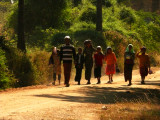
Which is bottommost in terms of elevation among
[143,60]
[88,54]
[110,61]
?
[110,61]

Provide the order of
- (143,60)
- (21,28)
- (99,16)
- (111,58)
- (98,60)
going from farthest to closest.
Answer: (99,16)
(21,28)
(111,58)
(98,60)
(143,60)

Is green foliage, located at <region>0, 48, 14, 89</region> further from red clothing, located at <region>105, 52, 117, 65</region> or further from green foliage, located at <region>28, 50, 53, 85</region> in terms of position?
red clothing, located at <region>105, 52, 117, 65</region>

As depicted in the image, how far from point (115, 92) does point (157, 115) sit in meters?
5.65

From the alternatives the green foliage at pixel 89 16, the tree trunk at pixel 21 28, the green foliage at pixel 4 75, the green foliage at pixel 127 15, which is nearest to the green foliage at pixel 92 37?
the green foliage at pixel 89 16

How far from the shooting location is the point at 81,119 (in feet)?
31.8

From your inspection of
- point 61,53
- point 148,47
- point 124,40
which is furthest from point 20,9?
point 148,47

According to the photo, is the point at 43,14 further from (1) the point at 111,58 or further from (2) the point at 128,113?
(2) the point at 128,113

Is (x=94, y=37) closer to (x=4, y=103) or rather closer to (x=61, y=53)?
(x=61, y=53)

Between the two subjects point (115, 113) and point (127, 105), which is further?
point (127, 105)

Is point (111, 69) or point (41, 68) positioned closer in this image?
point (111, 69)

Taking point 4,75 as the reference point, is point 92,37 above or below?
above

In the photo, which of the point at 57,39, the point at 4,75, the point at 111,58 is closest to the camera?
the point at 4,75

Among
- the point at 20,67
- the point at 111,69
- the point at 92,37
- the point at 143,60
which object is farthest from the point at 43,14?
the point at 143,60

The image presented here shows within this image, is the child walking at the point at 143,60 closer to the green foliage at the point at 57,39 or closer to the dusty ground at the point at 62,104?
the dusty ground at the point at 62,104
